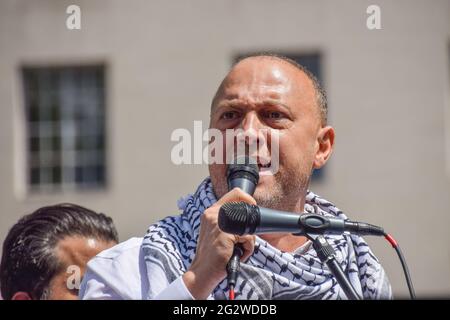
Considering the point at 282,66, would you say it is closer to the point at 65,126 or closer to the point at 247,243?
the point at 247,243

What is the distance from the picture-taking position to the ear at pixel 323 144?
357 cm

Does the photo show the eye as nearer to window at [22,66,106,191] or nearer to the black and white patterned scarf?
the black and white patterned scarf

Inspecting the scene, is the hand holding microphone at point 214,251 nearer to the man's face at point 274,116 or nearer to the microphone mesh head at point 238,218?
the microphone mesh head at point 238,218

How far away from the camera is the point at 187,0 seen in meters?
11.8

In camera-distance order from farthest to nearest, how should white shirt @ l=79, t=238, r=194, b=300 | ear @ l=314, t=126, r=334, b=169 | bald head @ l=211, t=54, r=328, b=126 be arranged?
ear @ l=314, t=126, r=334, b=169
bald head @ l=211, t=54, r=328, b=126
white shirt @ l=79, t=238, r=194, b=300

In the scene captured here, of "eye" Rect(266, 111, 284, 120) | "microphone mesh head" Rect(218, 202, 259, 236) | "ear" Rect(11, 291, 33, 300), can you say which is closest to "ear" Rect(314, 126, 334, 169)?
"eye" Rect(266, 111, 284, 120)

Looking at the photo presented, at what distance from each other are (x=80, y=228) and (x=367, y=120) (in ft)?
24.7

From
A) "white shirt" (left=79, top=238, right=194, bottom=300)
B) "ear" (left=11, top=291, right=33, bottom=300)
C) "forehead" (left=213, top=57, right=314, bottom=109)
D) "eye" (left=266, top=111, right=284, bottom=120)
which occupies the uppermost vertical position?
"forehead" (left=213, top=57, right=314, bottom=109)

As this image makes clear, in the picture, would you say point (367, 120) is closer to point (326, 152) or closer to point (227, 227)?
point (326, 152)

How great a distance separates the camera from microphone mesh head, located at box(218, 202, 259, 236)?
8.31 ft

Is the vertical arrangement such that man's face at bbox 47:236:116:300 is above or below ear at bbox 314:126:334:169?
below

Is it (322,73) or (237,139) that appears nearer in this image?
(237,139)
